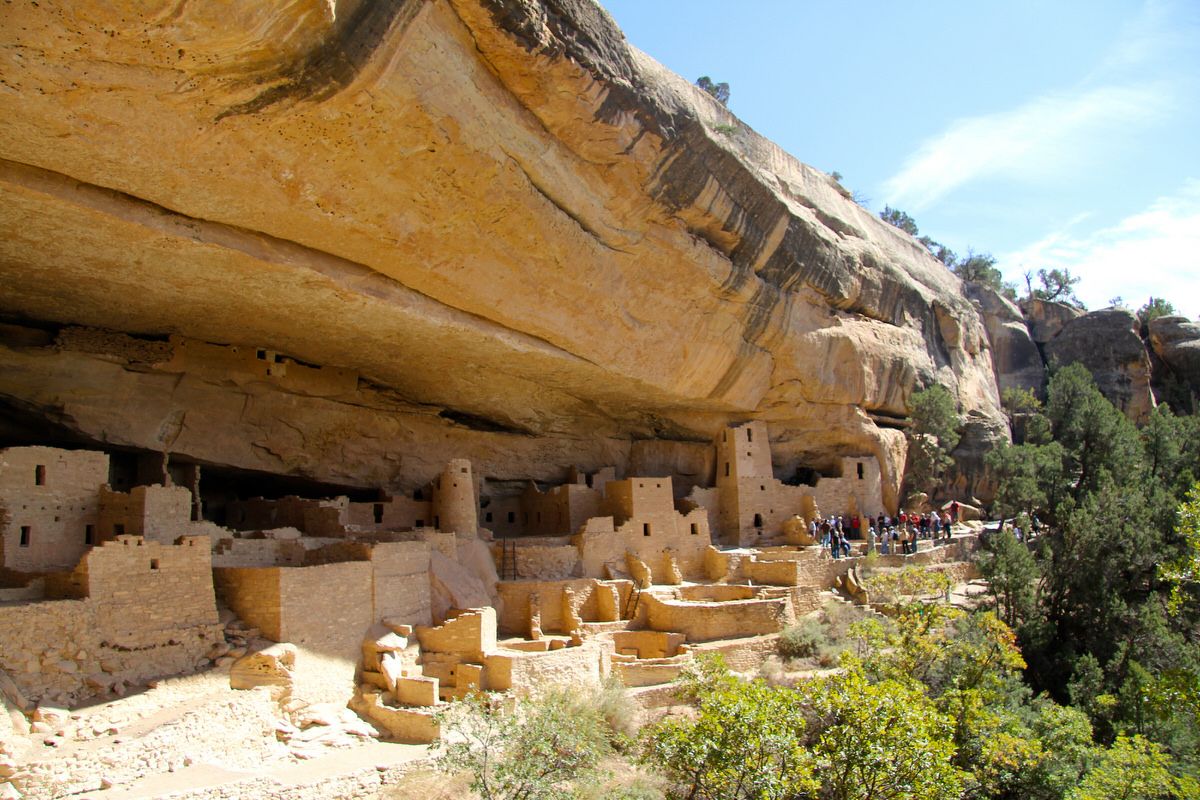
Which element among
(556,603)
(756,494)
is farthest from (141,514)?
(756,494)

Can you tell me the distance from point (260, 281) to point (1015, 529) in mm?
19276

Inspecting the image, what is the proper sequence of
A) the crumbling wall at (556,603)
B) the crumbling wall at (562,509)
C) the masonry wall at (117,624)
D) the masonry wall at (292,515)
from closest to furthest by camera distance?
the masonry wall at (117,624)
the crumbling wall at (556,603)
the masonry wall at (292,515)
the crumbling wall at (562,509)

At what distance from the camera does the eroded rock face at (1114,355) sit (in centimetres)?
3025

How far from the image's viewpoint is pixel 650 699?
13594 millimetres

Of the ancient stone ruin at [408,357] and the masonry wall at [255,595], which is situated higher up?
the ancient stone ruin at [408,357]

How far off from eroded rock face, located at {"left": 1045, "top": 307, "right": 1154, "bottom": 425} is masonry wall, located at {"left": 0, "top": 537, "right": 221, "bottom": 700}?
98.7ft

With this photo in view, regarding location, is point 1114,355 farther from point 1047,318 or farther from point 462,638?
point 462,638

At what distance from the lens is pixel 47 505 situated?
38.5 ft

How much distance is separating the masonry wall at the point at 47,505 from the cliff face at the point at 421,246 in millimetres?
2645

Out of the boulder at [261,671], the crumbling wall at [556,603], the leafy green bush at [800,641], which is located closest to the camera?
the boulder at [261,671]

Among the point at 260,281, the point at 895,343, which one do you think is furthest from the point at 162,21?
the point at 895,343

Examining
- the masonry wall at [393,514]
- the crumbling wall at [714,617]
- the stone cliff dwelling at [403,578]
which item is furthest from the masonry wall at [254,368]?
the crumbling wall at [714,617]

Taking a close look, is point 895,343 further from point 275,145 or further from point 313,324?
point 275,145

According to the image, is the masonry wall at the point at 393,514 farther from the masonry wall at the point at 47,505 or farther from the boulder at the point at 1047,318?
the boulder at the point at 1047,318
